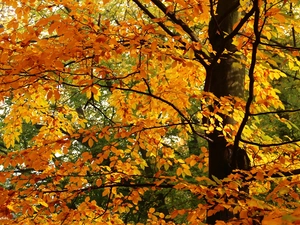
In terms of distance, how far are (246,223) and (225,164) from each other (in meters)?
1.40

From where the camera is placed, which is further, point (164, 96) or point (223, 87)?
point (164, 96)

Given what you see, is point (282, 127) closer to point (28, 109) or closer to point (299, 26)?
point (299, 26)

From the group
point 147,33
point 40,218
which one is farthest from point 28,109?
point 147,33

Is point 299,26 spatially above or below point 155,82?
above

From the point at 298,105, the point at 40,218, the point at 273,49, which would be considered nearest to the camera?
the point at 273,49

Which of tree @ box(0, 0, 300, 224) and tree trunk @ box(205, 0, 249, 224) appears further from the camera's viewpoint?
tree trunk @ box(205, 0, 249, 224)

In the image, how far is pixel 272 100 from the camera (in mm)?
4090

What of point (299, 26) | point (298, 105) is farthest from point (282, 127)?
point (299, 26)

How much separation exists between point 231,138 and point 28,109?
2969mm

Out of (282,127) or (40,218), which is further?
(282,127)

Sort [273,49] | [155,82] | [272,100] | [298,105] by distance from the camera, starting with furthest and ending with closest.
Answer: [298,105] < [155,82] < [272,100] < [273,49]

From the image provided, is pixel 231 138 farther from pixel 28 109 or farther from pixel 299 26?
pixel 28 109

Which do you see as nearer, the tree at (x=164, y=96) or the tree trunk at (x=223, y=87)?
the tree at (x=164, y=96)

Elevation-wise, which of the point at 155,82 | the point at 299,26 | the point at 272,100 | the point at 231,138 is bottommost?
the point at 231,138
